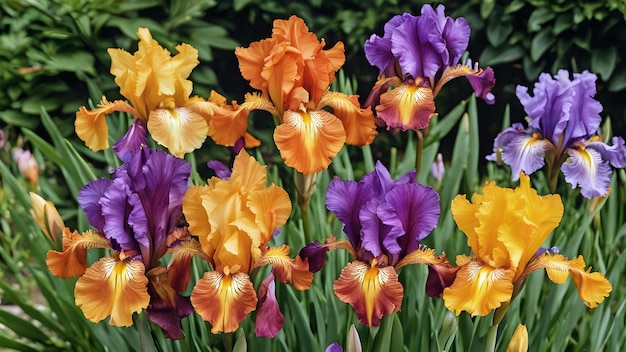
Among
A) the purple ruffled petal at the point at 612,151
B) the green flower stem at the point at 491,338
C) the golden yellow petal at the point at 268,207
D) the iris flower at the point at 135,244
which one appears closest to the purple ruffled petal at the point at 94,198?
the iris flower at the point at 135,244

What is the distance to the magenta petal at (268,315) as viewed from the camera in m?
1.62

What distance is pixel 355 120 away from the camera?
76.0 inches

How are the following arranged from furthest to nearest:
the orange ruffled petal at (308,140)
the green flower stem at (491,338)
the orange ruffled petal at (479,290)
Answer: the orange ruffled petal at (308,140), the green flower stem at (491,338), the orange ruffled petal at (479,290)

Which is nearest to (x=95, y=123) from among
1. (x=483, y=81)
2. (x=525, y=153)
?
(x=483, y=81)

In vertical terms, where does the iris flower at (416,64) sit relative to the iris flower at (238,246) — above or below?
above

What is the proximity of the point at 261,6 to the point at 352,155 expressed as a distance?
0.96 m

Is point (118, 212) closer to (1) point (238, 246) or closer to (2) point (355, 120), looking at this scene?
(1) point (238, 246)

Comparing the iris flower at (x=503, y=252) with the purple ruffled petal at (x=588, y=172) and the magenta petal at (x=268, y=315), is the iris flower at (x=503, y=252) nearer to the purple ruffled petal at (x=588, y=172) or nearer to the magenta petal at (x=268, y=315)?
the magenta petal at (x=268, y=315)

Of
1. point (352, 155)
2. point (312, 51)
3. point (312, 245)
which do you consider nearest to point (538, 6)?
point (352, 155)

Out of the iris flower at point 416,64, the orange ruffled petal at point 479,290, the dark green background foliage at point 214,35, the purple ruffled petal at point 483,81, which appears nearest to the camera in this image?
the orange ruffled petal at point 479,290

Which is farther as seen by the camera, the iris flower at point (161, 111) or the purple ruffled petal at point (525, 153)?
the purple ruffled petal at point (525, 153)

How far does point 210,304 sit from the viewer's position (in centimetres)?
158

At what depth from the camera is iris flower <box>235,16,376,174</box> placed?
1.81m

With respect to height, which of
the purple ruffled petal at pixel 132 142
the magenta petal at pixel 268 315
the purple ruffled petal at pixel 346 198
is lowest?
the magenta petal at pixel 268 315
